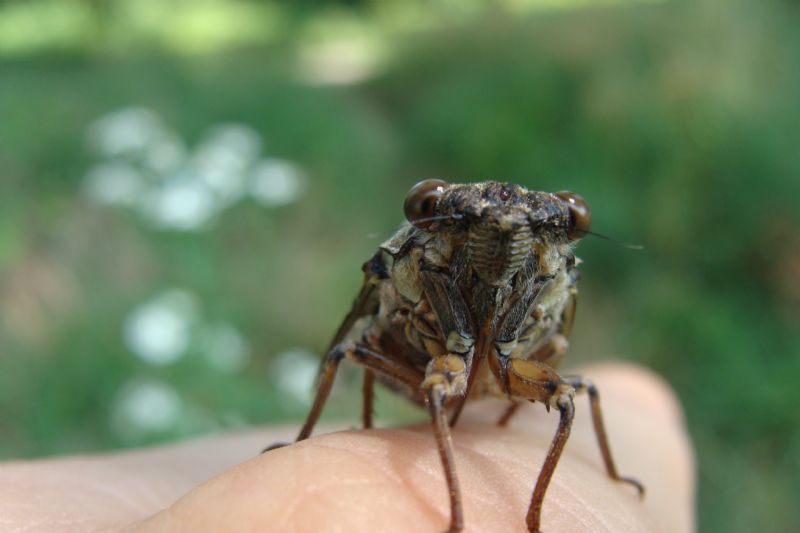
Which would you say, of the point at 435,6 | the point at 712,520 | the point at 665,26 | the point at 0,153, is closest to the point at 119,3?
the point at 435,6

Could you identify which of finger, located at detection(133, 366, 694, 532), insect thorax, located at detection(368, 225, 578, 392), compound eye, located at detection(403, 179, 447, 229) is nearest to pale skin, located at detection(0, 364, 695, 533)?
finger, located at detection(133, 366, 694, 532)

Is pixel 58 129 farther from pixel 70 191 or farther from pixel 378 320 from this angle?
pixel 378 320

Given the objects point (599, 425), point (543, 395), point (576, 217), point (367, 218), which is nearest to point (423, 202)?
point (576, 217)

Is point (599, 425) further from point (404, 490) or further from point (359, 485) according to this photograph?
point (359, 485)

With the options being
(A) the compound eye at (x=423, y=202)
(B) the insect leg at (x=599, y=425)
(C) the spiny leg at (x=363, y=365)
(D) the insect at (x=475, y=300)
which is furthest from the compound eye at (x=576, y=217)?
(C) the spiny leg at (x=363, y=365)

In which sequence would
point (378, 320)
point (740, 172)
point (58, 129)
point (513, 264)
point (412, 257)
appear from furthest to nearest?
1. point (58, 129)
2. point (740, 172)
3. point (378, 320)
4. point (412, 257)
5. point (513, 264)

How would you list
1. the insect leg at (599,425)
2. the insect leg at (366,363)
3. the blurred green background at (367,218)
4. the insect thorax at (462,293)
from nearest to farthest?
the insect thorax at (462,293), the insect leg at (366,363), the insect leg at (599,425), the blurred green background at (367,218)

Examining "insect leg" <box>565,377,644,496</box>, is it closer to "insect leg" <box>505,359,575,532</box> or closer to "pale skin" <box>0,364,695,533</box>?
"pale skin" <box>0,364,695,533</box>

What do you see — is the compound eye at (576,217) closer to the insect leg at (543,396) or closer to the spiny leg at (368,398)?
the insect leg at (543,396)
